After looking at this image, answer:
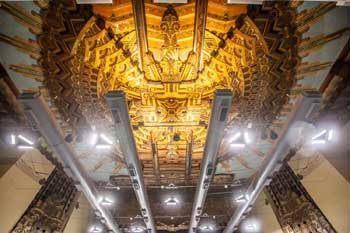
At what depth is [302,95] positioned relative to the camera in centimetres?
266

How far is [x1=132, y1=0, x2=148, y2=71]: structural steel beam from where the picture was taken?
3.17 meters

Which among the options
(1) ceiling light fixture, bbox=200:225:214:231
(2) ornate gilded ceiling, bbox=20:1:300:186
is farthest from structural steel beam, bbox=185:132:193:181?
(1) ceiling light fixture, bbox=200:225:214:231

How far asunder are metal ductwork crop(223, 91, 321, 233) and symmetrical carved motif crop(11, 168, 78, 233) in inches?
123

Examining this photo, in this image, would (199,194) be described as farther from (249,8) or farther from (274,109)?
(249,8)

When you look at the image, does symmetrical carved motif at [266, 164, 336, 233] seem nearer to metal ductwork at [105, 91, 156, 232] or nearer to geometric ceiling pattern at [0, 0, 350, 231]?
geometric ceiling pattern at [0, 0, 350, 231]

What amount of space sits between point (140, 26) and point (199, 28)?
0.77 m

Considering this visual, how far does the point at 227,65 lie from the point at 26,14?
2598 millimetres

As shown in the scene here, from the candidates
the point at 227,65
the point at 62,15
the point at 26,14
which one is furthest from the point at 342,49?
the point at 26,14

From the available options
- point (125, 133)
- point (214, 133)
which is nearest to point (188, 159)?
point (214, 133)

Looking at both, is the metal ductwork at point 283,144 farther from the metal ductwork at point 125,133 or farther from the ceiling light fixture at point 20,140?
the ceiling light fixture at point 20,140

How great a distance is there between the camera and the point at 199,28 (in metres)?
3.47

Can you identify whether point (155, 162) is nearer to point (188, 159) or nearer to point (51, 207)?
point (188, 159)

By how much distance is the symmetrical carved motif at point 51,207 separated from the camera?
4.53 m

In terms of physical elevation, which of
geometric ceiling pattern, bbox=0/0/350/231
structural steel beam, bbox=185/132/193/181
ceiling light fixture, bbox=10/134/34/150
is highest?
structural steel beam, bbox=185/132/193/181
